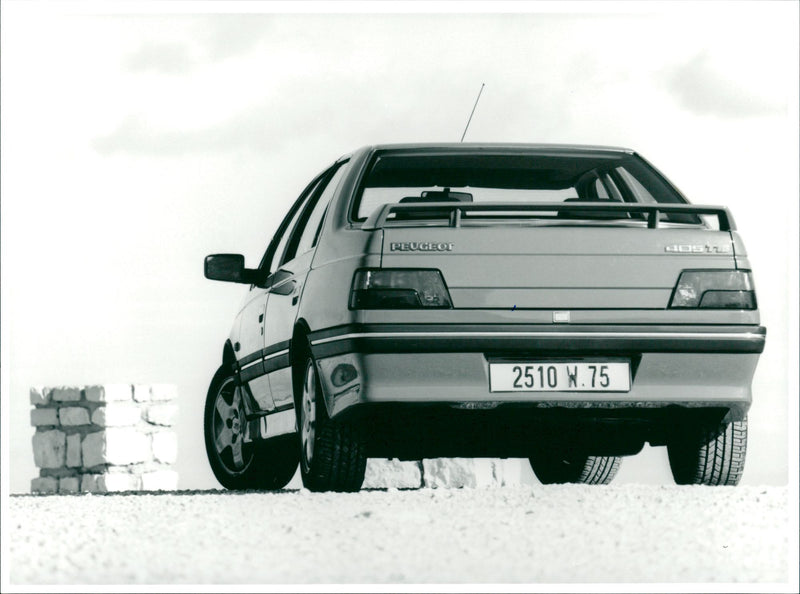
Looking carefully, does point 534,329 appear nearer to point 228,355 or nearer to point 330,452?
point 330,452

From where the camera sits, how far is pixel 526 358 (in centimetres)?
630

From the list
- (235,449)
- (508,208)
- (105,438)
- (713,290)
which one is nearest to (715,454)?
(713,290)

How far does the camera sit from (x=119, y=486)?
16.6 meters

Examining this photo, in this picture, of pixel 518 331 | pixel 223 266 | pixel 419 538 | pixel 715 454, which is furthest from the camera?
pixel 223 266

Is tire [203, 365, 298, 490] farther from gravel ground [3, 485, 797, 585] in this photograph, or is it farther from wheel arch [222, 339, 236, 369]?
gravel ground [3, 485, 797, 585]

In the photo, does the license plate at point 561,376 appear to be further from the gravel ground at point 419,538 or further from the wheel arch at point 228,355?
the wheel arch at point 228,355

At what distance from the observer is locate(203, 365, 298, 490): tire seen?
28.3ft

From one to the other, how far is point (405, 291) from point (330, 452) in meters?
0.90

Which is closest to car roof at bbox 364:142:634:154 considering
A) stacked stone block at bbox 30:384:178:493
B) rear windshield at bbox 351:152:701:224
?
rear windshield at bbox 351:152:701:224

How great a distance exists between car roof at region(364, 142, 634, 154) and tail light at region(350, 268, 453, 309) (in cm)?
101

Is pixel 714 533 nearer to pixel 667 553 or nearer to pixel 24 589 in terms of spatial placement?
pixel 667 553

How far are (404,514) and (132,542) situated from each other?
1.12m

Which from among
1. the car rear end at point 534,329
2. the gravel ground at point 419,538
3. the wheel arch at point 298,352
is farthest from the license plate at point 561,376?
the wheel arch at point 298,352

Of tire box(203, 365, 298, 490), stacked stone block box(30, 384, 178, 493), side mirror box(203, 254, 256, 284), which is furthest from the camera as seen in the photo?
stacked stone block box(30, 384, 178, 493)
